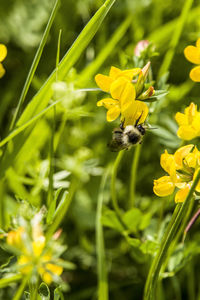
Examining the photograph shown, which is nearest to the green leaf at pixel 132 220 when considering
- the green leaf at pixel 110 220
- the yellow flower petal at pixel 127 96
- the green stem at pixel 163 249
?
the green leaf at pixel 110 220

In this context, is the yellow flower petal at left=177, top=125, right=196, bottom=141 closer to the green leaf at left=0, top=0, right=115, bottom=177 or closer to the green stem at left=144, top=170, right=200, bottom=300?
the green stem at left=144, top=170, right=200, bottom=300

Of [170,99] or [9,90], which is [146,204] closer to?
[170,99]

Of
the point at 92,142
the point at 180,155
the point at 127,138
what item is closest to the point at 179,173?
the point at 180,155

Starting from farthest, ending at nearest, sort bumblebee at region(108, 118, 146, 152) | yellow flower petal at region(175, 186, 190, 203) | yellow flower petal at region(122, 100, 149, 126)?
1. bumblebee at region(108, 118, 146, 152)
2. yellow flower petal at region(122, 100, 149, 126)
3. yellow flower petal at region(175, 186, 190, 203)

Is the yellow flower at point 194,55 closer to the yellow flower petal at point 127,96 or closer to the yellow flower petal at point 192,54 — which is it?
the yellow flower petal at point 192,54

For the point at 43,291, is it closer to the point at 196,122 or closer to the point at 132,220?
the point at 132,220

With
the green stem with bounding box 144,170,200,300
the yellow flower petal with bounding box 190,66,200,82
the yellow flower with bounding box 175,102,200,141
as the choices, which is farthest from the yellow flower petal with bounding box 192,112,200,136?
the green stem with bounding box 144,170,200,300
